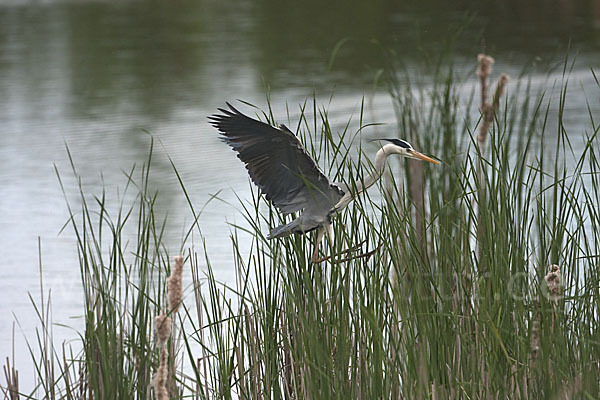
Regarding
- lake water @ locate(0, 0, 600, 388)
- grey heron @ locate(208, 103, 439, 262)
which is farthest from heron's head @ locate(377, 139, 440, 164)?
lake water @ locate(0, 0, 600, 388)

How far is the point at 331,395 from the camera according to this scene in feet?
5.88

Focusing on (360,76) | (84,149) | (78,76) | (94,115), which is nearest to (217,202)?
(84,149)

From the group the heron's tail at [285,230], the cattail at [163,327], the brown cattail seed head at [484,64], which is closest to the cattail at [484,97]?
the brown cattail seed head at [484,64]

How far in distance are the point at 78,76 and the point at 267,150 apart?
5406 mm

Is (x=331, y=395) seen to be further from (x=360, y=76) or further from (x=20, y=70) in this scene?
(x=20, y=70)

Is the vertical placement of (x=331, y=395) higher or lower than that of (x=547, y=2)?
lower

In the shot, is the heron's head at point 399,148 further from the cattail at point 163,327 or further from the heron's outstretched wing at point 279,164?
the cattail at point 163,327

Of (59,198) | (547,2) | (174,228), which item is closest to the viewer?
(174,228)

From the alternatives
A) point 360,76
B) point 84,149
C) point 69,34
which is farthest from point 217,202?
point 69,34

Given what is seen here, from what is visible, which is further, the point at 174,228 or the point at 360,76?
the point at 360,76

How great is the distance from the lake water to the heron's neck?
798 mm

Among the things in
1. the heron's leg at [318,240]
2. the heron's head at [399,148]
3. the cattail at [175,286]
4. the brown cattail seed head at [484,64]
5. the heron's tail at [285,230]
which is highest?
the brown cattail seed head at [484,64]

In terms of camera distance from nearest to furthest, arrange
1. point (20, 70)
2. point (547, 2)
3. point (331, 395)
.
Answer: point (331, 395), point (20, 70), point (547, 2)

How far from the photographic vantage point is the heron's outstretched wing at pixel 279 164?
1.62 m
